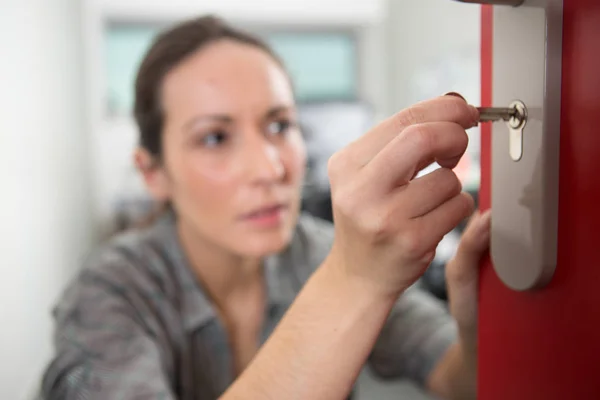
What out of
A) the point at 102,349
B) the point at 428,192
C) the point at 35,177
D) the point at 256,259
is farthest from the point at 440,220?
the point at 35,177

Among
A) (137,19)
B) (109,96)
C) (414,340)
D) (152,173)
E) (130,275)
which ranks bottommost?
(414,340)

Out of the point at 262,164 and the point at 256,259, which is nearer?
the point at 262,164

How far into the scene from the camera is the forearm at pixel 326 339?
11.5 inches

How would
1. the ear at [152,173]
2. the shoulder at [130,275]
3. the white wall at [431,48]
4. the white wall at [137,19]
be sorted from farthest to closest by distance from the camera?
1. the white wall at [137,19]
2. the white wall at [431,48]
3. the ear at [152,173]
4. the shoulder at [130,275]

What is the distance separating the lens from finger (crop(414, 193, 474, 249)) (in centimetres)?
27

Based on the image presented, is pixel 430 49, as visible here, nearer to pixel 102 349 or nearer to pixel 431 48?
pixel 431 48

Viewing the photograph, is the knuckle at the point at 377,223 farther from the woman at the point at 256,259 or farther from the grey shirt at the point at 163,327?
the grey shirt at the point at 163,327

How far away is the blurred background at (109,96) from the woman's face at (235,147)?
0.34 meters

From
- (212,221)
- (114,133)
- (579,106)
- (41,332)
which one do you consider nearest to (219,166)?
(212,221)

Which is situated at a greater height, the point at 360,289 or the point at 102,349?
the point at 360,289

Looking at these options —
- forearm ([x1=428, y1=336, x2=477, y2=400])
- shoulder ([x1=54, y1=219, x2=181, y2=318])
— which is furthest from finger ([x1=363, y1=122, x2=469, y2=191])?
shoulder ([x1=54, y1=219, x2=181, y2=318])

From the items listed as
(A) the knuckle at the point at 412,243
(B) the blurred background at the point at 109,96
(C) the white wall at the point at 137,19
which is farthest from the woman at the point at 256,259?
(C) the white wall at the point at 137,19

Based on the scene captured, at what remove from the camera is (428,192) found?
10.5 inches

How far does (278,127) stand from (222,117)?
0.08 metres
